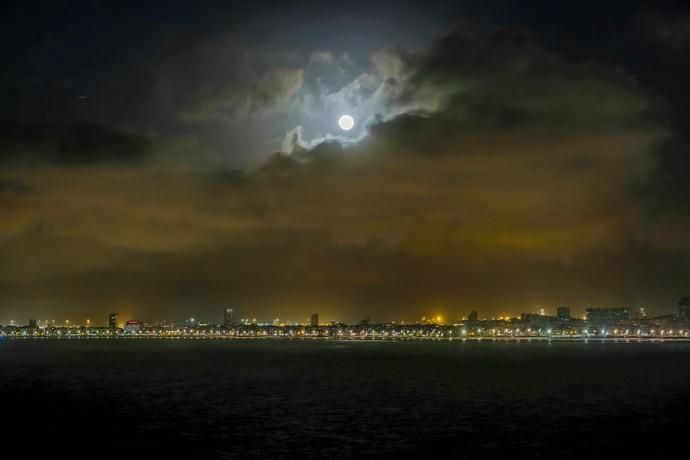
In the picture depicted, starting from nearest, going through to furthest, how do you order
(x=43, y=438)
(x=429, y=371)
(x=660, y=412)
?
(x=43, y=438)
(x=660, y=412)
(x=429, y=371)

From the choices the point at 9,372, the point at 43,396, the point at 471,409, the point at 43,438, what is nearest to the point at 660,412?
the point at 471,409

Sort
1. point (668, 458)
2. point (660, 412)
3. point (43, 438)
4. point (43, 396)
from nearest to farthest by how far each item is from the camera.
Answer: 1. point (668, 458)
2. point (43, 438)
3. point (660, 412)
4. point (43, 396)

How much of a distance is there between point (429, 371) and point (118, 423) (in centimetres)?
8088

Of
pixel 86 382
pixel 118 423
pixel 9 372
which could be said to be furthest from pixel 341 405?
pixel 9 372

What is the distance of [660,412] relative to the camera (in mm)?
78375

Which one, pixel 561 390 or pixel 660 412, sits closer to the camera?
pixel 660 412

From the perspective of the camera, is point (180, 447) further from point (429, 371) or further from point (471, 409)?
point (429, 371)

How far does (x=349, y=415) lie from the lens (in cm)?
7650

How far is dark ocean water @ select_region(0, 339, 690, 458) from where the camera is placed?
193ft

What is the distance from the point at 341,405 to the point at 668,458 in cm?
3887

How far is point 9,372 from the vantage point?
144m

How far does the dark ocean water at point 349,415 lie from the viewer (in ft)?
193

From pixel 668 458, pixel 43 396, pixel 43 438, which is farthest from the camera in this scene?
pixel 43 396

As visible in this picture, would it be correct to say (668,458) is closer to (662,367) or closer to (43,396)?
(43,396)
